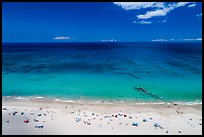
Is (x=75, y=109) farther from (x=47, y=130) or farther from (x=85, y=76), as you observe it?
(x=85, y=76)

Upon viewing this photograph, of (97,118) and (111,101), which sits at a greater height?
(97,118)

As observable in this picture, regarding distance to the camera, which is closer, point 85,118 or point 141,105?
point 85,118

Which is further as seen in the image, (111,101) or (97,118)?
(111,101)

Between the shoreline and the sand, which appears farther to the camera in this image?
the shoreline

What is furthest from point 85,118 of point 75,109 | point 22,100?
point 22,100

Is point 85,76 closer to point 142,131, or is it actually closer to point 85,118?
point 85,118

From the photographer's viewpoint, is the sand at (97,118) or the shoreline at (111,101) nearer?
the sand at (97,118)

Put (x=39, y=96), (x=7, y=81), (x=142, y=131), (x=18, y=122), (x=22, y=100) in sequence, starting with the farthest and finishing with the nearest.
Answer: (x=7, y=81) < (x=39, y=96) < (x=22, y=100) < (x=18, y=122) < (x=142, y=131)

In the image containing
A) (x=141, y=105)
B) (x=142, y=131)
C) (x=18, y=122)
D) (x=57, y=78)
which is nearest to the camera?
(x=142, y=131)
